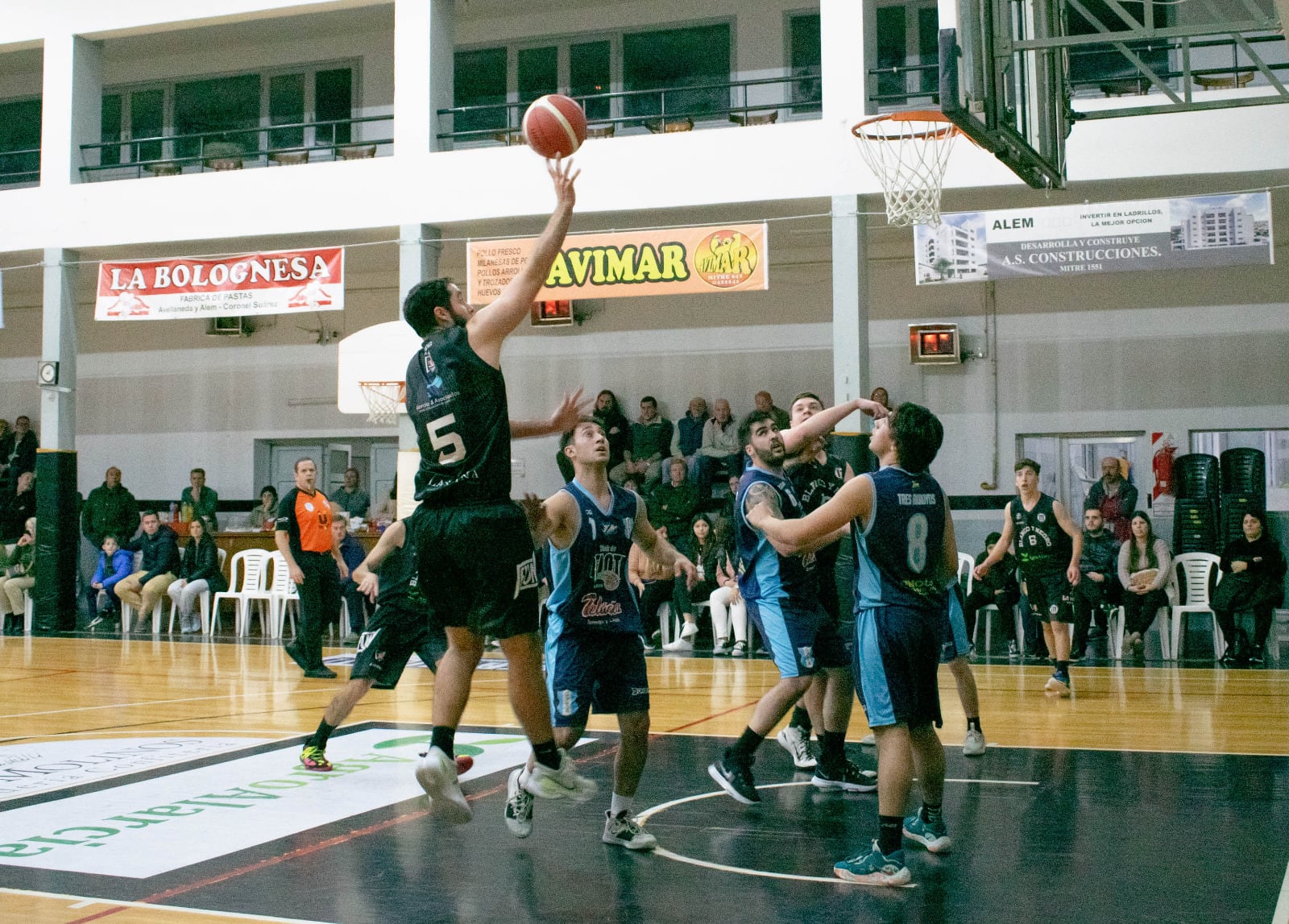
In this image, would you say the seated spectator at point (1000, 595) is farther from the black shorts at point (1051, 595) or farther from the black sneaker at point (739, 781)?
the black sneaker at point (739, 781)

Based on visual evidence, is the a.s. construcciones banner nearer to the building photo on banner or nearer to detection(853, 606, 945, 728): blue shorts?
the building photo on banner

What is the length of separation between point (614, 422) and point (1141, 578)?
6.72 metres

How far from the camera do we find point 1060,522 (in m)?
9.62

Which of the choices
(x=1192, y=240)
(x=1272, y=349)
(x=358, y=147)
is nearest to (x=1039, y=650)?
(x=1192, y=240)

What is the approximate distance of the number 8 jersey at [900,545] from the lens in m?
4.71

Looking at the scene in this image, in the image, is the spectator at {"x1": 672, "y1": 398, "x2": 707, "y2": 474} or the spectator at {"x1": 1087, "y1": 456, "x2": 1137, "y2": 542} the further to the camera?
the spectator at {"x1": 672, "y1": 398, "x2": 707, "y2": 474}

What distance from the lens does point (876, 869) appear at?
4.49m

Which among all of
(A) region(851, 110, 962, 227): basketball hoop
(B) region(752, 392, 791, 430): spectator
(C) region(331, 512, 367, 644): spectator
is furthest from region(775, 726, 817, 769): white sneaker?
(C) region(331, 512, 367, 644): spectator

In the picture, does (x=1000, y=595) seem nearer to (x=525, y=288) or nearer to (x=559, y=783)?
(x=559, y=783)

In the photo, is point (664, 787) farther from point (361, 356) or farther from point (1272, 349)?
point (1272, 349)

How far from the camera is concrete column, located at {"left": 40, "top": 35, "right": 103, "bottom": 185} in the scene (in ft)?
52.4

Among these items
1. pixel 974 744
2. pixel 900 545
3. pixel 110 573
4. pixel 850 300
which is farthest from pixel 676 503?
pixel 900 545

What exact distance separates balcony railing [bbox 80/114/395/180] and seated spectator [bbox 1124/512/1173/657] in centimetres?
1044

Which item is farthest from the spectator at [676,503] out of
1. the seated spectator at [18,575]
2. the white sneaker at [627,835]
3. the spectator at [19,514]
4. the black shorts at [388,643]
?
the white sneaker at [627,835]
